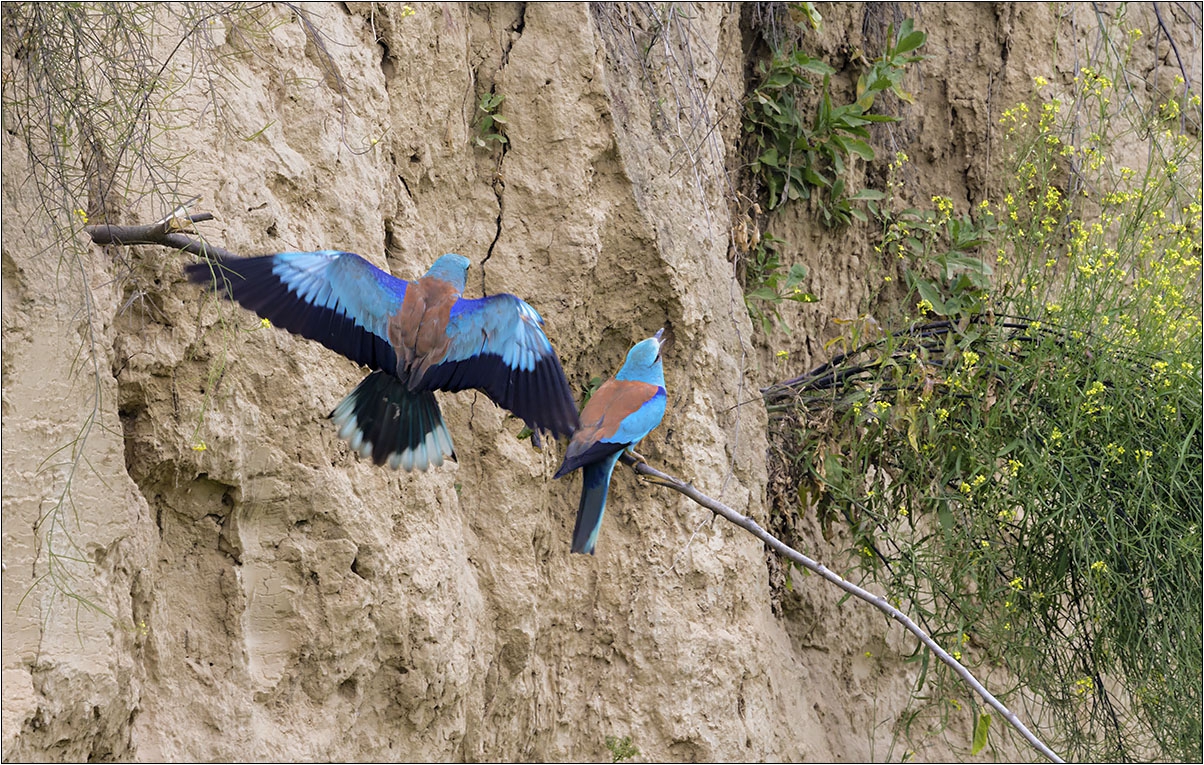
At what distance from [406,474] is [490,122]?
1006mm

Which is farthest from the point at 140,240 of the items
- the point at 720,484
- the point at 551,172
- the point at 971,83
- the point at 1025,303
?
the point at 971,83

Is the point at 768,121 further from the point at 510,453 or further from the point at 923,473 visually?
the point at 510,453

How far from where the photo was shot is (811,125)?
3.99m

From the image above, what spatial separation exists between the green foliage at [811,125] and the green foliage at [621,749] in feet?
5.83

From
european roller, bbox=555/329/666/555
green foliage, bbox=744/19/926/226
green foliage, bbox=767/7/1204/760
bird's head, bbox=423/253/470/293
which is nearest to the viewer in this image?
bird's head, bbox=423/253/470/293

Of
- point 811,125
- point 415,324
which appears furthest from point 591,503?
point 811,125

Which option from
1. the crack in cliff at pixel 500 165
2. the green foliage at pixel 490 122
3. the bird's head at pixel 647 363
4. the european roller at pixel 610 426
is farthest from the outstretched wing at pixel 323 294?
the green foliage at pixel 490 122

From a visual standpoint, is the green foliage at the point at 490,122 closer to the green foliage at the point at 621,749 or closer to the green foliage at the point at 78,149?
the green foliage at the point at 78,149

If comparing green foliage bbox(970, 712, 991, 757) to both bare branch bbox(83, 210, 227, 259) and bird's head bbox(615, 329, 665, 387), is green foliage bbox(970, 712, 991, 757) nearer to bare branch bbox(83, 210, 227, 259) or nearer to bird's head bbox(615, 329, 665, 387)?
bird's head bbox(615, 329, 665, 387)

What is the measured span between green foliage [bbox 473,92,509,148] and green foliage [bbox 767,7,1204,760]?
1.19m

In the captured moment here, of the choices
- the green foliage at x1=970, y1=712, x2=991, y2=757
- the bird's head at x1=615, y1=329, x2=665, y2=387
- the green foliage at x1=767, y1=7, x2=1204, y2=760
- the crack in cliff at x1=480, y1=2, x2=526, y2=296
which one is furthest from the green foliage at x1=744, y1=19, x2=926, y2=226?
the green foliage at x1=970, y1=712, x2=991, y2=757

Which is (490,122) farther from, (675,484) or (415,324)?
(675,484)

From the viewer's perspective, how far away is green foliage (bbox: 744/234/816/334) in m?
3.73

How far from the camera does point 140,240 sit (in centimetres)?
221
